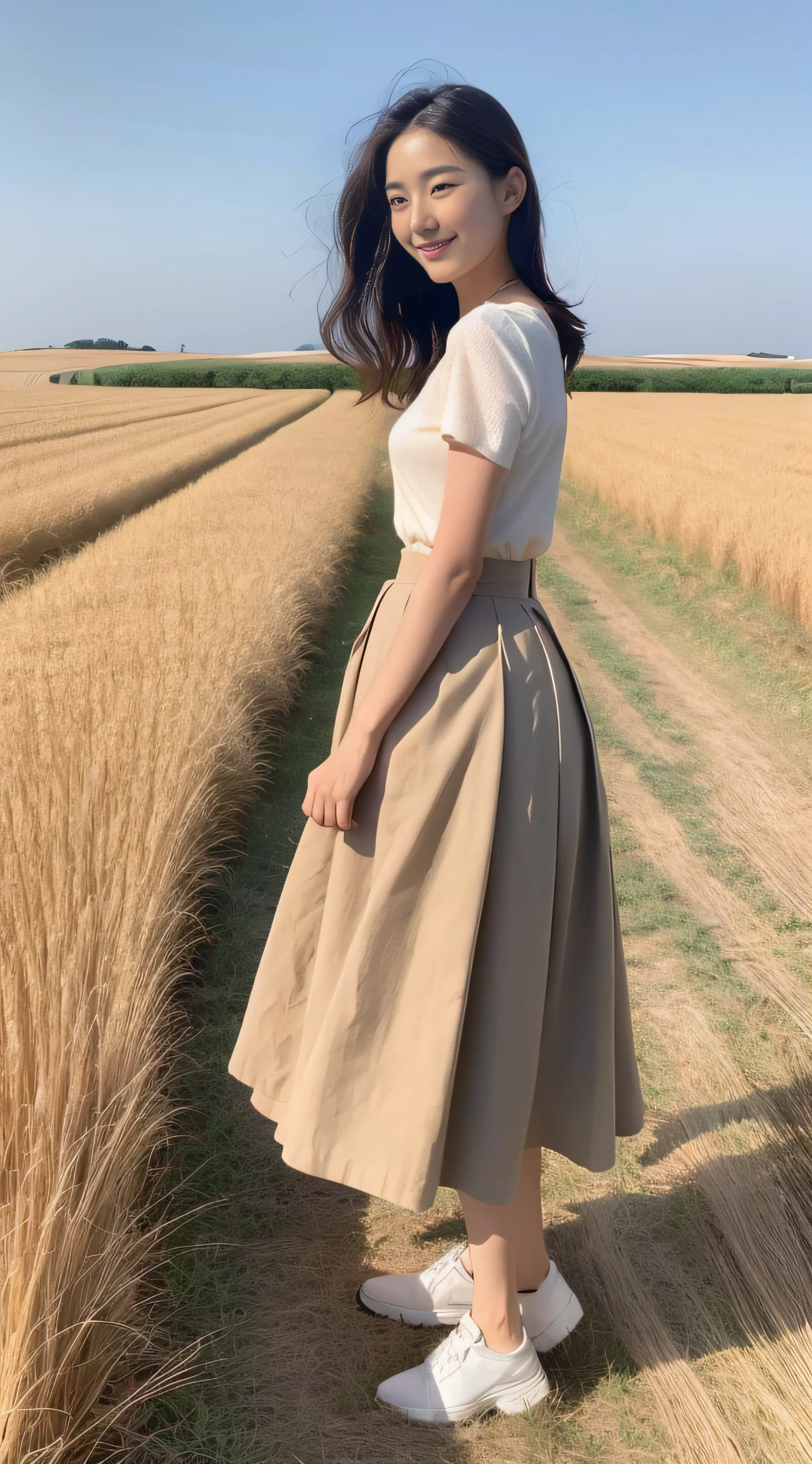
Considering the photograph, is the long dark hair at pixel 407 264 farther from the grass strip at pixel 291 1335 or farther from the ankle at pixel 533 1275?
the grass strip at pixel 291 1335

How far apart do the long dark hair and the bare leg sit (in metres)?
1.33

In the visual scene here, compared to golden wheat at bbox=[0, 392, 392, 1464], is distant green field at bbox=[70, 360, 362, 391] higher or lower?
higher

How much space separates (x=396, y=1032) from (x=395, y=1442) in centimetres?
77

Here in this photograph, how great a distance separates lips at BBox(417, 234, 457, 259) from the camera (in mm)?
1419

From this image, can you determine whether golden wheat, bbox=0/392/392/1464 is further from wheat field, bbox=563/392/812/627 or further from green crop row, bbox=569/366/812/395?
green crop row, bbox=569/366/812/395

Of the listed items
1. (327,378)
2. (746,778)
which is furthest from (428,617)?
(327,378)

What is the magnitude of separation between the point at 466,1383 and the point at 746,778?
3567 millimetres

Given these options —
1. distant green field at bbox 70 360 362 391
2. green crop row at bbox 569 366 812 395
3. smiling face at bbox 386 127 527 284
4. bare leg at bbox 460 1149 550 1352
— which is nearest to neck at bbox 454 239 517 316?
smiling face at bbox 386 127 527 284

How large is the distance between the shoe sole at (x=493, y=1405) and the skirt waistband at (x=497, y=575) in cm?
129

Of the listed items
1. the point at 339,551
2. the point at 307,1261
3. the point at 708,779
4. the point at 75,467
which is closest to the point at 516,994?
the point at 307,1261

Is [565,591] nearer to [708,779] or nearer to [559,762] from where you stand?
[708,779]

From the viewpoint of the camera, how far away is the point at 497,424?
1.24 meters

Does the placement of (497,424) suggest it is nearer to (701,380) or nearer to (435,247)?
(435,247)

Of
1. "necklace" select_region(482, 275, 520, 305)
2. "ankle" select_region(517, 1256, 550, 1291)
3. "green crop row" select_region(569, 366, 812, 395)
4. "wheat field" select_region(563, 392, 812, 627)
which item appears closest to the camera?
"necklace" select_region(482, 275, 520, 305)
